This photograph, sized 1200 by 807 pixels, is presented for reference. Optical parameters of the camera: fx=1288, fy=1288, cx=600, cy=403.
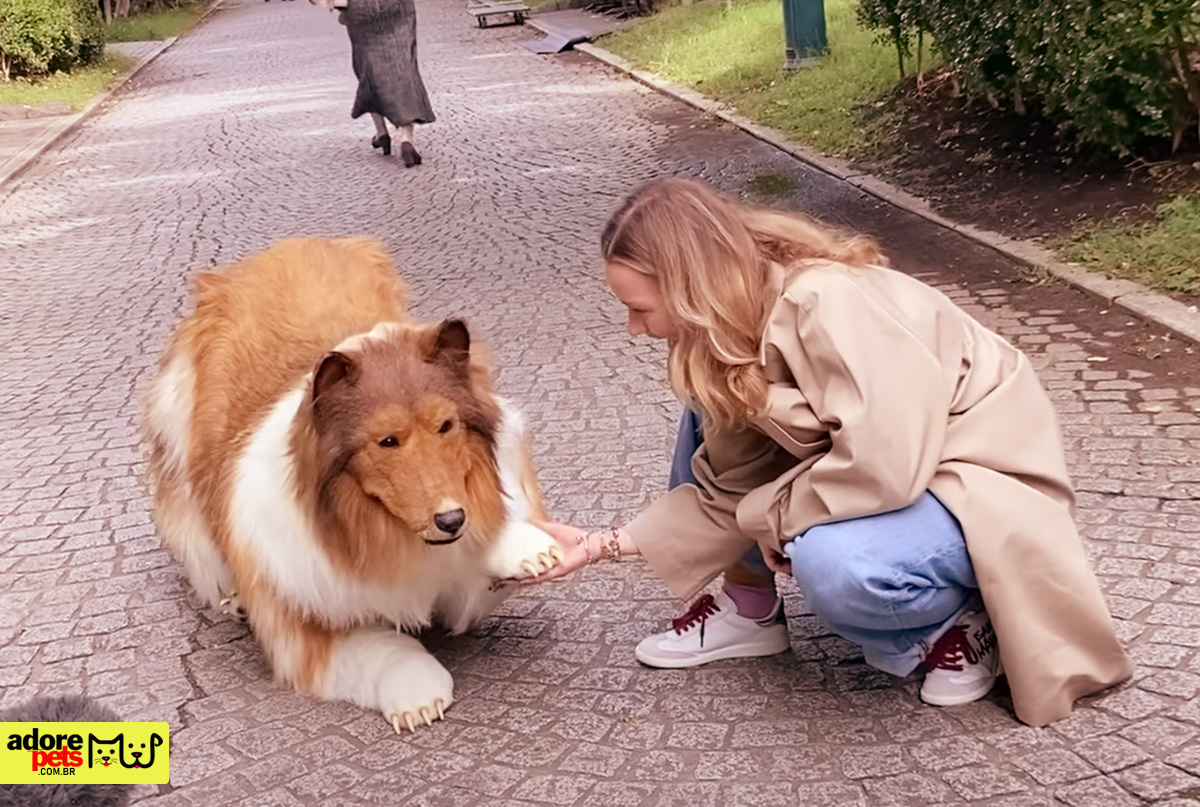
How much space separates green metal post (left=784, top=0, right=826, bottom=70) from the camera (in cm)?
1329

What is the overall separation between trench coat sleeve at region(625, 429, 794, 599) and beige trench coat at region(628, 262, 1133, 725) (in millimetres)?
134

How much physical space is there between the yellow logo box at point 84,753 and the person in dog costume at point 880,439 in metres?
1.77

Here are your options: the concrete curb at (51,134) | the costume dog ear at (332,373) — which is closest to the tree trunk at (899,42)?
the costume dog ear at (332,373)

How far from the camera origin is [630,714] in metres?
3.59

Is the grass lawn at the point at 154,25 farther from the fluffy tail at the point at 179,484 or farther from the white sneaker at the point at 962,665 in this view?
the white sneaker at the point at 962,665

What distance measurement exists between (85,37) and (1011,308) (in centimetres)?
1985

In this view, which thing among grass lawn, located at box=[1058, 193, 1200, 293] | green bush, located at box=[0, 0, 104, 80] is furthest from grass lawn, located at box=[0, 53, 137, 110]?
grass lawn, located at box=[1058, 193, 1200, 293]

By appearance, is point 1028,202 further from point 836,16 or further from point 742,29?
point 742,29

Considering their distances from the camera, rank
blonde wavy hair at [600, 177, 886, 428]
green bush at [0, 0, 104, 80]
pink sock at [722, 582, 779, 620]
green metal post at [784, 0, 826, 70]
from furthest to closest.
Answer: green bush at [0, 0, 104, 80], green metal post at [784, 0, 826, 70], pink sock at [722, 582, 779, 620], blonde wavy hair at [600, 177, 886, 428]

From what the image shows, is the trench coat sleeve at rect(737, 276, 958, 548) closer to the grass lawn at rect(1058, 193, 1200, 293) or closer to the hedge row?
the grass lawn at rect(1058, 193, 1200, 293)

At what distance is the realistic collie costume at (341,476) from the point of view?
324 centimetres

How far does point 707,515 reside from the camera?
351 cm

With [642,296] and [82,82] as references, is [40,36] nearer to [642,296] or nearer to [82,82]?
[82,82]

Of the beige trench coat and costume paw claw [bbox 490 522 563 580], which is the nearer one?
the beige trench coat
